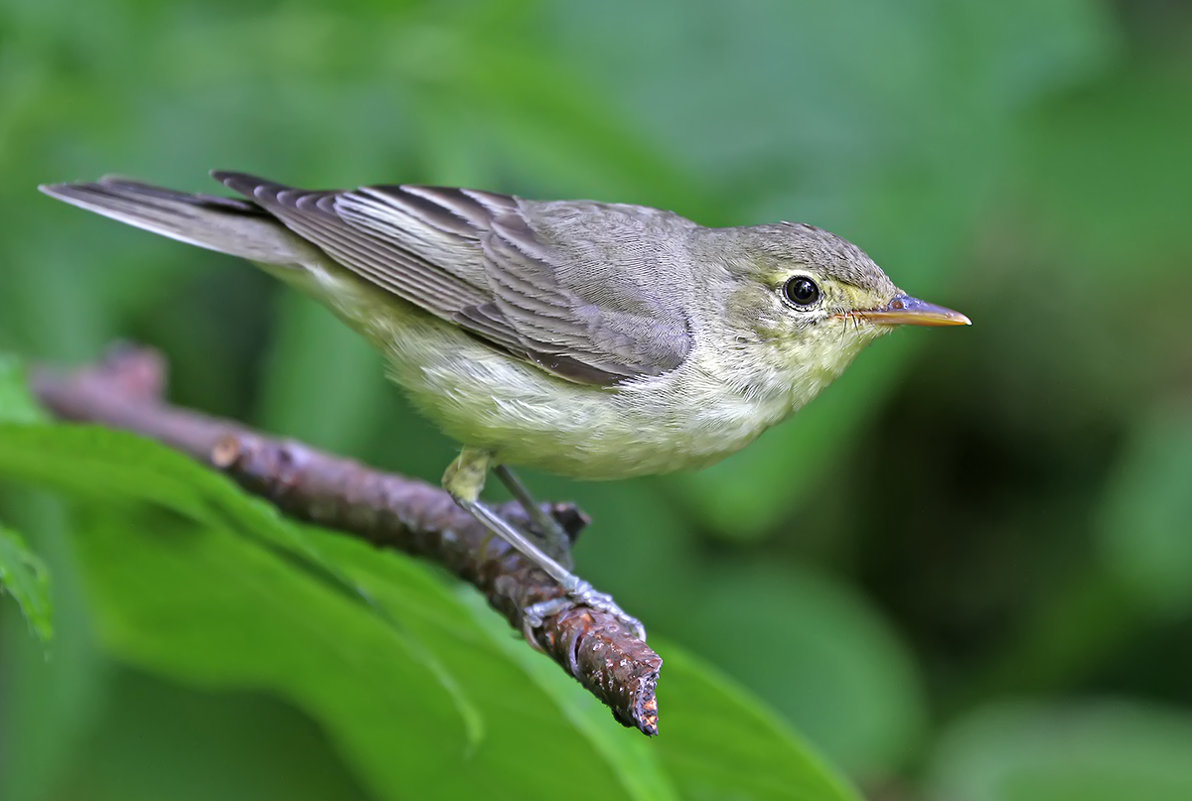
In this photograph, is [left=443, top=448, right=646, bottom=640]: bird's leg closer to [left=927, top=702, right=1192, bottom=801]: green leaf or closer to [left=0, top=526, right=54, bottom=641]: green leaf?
[left=0, top=526, right=54, bottom=641]: green leaf

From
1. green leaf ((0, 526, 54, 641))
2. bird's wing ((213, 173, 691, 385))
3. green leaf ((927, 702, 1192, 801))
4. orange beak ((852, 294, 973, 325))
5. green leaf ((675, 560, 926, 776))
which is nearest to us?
green leaf ((0, 526, 54, 641))

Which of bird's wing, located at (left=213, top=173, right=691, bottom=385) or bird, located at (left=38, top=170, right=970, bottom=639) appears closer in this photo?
bird, located at (left=38, top=170, right=970, bottom=639)

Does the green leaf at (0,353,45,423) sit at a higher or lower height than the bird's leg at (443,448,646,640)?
lower

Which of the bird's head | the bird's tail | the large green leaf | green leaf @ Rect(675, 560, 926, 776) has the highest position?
the bird's head

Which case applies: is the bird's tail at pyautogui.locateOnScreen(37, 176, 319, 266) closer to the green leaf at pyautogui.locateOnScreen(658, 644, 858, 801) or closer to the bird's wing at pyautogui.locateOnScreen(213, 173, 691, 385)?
the bird's wing at pyautogui.locateOnScreen(213, 173, 691, 385)

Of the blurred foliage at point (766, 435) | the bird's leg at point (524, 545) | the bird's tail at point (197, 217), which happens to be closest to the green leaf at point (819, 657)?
the blurred foliage at point (766, 435)

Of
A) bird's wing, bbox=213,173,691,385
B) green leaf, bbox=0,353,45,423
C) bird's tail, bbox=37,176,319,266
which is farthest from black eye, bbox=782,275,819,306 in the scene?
green leaf, bbox=0,353,45,423

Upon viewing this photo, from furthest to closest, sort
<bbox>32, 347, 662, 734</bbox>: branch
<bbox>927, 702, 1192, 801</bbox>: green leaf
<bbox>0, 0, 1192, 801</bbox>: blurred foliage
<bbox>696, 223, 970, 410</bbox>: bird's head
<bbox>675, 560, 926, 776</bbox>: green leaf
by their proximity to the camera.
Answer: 1. <bbox>675, 560, 926, 776</bbox>: green leaf
2. <bbox>927, 702, 1192, 801</bbox>: green leaf
3. <bbox>0, 0, 1192, 801</bbox>: blurred foliage
4. <bbox>696, 223, 970, 410</bbox>: bird's head
5. <bbox>32, 347, 662, 734</bbox>: branch
